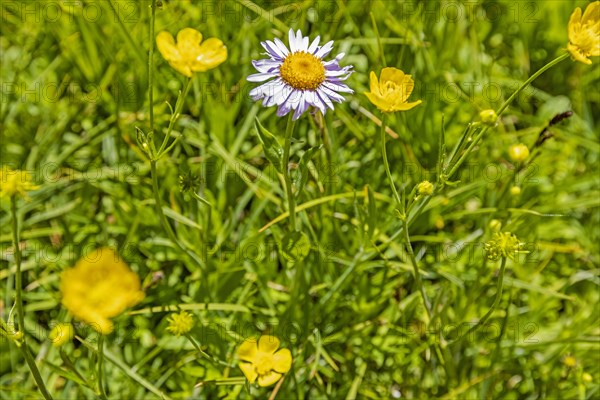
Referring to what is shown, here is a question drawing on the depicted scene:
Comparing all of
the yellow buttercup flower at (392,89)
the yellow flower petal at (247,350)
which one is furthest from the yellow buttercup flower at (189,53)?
the yellow flower petal at (247,350)

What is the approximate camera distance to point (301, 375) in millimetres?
1560

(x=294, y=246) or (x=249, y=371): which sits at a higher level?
(x=294, y=246)

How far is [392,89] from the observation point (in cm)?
127

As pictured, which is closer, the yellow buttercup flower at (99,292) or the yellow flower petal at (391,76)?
the yellow buttercup flower at (99,292)

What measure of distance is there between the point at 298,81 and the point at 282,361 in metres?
0.67

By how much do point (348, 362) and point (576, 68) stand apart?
4.52 ft

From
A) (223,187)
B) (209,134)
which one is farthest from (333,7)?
(223,187)

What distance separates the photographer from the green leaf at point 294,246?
1388mm

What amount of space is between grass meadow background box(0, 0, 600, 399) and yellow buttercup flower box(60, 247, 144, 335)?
18.2 inches

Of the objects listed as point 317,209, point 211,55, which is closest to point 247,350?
point 317,209

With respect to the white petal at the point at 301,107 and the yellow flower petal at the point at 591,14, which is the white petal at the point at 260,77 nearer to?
the white petal at the point at 301,107

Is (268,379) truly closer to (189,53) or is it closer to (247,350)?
(247,350)

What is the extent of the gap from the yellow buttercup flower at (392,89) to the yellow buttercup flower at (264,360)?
637 mm

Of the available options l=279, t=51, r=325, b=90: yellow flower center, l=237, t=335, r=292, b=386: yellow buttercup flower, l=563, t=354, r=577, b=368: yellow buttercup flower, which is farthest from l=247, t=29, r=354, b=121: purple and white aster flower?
l=563, t=354, r=577, b=368: yellow buttercup flower
